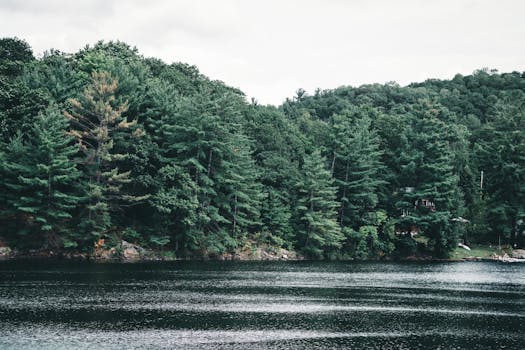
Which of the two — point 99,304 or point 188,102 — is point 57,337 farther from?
point 188,102

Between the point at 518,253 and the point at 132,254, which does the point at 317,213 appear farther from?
the point at 518,253

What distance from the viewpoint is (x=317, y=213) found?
77.8 metres

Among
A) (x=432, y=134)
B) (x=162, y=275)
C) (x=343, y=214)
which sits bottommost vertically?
(x=162, y=275)

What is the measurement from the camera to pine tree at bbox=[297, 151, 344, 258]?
77375 millimetres

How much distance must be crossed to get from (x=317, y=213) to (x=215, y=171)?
15.9 meters

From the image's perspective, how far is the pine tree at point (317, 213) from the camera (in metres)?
77.4

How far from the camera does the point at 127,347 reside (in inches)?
987

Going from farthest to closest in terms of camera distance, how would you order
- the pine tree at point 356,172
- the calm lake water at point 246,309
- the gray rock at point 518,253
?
the gray rock at point 518,253, the pine tree at point 356,172, the calm lake water at point 246,309

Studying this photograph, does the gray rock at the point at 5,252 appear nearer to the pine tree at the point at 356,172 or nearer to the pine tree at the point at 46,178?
the pine tree at the point at 46,178

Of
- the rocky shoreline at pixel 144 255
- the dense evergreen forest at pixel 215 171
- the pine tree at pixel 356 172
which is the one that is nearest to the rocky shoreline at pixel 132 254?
the rocky shoreline at pixel 144 255

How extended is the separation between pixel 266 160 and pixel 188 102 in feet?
52.7

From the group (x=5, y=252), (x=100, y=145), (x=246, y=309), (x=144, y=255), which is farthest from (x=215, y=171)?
(x=246, y=309)

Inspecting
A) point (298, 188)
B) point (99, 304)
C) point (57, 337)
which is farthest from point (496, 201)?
point (57, 337)

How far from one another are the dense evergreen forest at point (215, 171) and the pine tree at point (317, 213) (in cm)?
22
